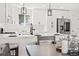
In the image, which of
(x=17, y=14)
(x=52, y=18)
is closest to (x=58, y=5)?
(x=52, y=18)

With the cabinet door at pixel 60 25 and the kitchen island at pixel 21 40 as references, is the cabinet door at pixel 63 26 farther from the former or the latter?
the kitchen island at pixel 21 40

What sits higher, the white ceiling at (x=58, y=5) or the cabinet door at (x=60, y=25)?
the white ceiling at (x=58, y=5)

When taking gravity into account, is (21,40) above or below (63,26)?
below

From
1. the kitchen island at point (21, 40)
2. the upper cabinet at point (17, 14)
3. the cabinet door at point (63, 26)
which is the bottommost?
the kitchen island at point (21, 40)

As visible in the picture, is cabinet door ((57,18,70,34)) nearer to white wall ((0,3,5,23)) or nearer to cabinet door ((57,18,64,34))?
cabinet door ((57,18,64,34))

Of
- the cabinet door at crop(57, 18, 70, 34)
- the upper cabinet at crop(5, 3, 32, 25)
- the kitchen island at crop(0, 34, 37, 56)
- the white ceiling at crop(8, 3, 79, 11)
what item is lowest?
the kitchen island at crop(0, 34, 37, 56)

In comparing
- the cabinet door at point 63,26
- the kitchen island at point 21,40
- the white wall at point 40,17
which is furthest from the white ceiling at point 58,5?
the kitchen island at point 21,40

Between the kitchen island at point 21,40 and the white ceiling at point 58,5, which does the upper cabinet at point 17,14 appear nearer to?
the white ceiling at point 58,5

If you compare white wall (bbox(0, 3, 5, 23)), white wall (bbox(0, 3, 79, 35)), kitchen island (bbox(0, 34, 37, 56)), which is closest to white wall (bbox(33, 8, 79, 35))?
white wall (bbox(0, 3, 79, 35))

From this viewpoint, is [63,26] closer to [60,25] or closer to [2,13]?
[60,25]

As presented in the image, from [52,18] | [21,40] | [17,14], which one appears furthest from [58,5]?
[21,40]

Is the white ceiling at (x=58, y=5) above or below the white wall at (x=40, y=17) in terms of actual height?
above

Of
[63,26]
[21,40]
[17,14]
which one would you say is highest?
[17,14]

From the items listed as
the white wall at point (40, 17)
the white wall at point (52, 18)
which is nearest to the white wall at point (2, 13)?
the white wall at point (40, 17)
